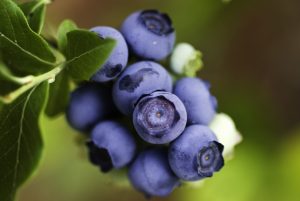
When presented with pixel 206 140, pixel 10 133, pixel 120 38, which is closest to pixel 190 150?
pixel 206 140

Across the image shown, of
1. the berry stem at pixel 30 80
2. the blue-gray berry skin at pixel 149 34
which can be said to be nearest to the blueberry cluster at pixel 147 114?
the blue-gray berry skin at pixel 149 34

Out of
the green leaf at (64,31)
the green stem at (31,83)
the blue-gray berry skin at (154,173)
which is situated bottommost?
the blue-gray berry skin at (154,173)

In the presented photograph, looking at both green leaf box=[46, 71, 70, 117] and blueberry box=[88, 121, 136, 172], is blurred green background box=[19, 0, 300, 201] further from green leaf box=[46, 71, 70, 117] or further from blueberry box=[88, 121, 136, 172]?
blueberry box=[88, 121, 136, 172]

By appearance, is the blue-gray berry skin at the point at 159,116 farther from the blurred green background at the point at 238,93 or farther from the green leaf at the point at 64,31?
the blurred green background at the point at 238,93

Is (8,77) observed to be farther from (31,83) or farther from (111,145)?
(111,145)

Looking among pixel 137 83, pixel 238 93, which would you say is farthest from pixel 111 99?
pixel 238 93

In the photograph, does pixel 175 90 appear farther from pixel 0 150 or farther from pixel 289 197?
pixel 289 197
